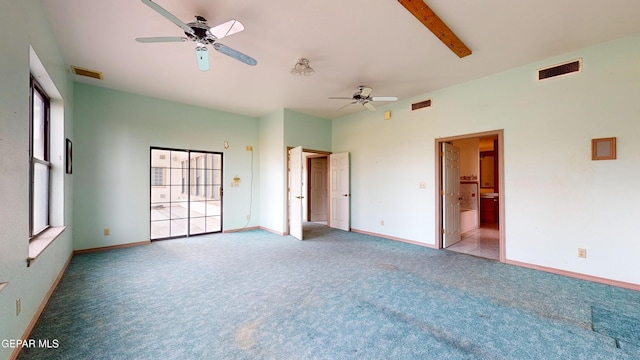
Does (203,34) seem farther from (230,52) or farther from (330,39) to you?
(330,39)

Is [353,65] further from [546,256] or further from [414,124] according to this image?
[546,256]

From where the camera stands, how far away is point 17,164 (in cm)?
183

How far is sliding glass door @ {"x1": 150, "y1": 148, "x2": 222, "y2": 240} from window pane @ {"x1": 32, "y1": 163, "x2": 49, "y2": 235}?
1832 millimetres

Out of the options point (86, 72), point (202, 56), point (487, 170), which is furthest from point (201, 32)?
point (487, 170)

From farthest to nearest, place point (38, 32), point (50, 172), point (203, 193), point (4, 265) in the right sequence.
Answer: point (203, 193)
point (50, 172)
point (38, 32)
point (4, 265)

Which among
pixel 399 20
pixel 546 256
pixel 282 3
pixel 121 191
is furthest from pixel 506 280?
pixel 121 191

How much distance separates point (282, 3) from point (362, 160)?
4040 millimetres

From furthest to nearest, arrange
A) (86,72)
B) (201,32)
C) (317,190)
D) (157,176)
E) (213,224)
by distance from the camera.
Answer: (317,190)
(213,224)
(157,176)
(86,72)
(201,32)

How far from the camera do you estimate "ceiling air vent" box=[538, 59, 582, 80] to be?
321 cm

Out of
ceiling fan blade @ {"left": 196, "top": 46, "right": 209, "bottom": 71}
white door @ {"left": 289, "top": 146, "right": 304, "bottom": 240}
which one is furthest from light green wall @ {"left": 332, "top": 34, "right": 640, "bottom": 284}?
ceiling fan blade @ {"left": 196, "top": 46, "right": 209, "bottom": 71}

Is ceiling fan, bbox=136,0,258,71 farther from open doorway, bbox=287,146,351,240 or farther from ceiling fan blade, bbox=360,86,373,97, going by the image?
open doorway, bbox=287,146,351,240

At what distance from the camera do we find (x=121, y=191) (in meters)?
4.64

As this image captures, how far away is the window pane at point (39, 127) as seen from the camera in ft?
9.18

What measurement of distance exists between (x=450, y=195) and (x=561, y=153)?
5.74 ft
